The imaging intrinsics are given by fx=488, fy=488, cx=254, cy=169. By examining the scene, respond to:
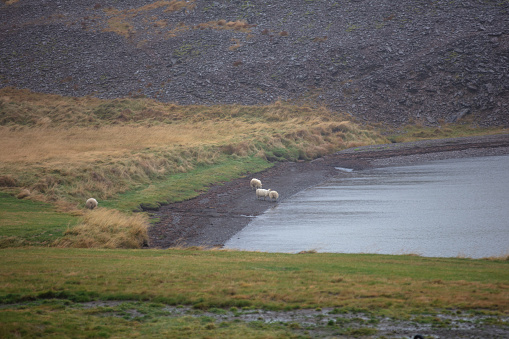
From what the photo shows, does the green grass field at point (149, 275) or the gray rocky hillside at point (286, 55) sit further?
the gray rocky hillside at point (286, 55)

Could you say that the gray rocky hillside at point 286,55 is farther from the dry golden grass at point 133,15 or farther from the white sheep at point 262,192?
the white sheep at point 262,192

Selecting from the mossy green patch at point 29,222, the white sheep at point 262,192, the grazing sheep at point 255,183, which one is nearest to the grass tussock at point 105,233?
the mossy green patch at point 29,222

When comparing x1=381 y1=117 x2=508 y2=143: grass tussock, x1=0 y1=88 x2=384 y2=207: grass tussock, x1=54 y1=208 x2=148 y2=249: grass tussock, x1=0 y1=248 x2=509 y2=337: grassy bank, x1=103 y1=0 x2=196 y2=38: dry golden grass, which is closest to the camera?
x1=0 y1=248 x2=509 y2=337: grassy bank

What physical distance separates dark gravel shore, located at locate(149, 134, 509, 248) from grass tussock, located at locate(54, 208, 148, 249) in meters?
1.15

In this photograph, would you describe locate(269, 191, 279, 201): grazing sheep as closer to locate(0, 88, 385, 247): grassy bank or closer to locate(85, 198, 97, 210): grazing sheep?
locate(0, 88, 385, 247): grassy bank

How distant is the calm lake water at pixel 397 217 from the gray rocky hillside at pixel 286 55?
33.0m

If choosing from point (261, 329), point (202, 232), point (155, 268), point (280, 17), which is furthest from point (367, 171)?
point (280, 17)

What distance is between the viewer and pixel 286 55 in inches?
3329

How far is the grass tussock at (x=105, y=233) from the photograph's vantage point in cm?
1884

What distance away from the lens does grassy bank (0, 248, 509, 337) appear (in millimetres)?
10344

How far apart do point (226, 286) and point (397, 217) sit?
55.0 feet

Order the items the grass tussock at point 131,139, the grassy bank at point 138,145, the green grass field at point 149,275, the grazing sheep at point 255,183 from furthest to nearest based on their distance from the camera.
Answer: the grazing sheep at point 255,183
the grass tussock at point 131,139
the grassy bank at point 138,145
the green grass field at point 149,275

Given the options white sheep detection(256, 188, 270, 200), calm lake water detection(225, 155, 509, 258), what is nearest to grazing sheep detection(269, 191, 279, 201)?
white sheep detection(256, 188, 270, 200)

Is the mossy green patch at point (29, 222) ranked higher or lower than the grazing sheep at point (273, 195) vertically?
higher
